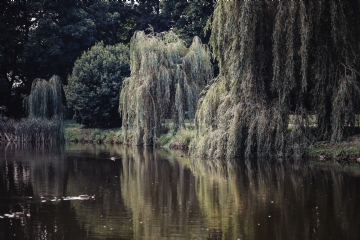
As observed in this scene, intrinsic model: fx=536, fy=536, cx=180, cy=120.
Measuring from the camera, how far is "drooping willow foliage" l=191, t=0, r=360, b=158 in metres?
18.6

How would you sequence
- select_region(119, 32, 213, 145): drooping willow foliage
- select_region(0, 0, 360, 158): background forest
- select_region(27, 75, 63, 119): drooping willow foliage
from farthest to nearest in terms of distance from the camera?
1. select_region(27, 75, 63, 119): drooping willow foliage
2. select_region(119, 32, 213, 145): drooping willow foliage
3. select_region(0, 0, 360, 158): background forest

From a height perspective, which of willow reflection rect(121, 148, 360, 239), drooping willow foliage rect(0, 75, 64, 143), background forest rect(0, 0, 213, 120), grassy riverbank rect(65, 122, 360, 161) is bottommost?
willow reflection rect(121, 148, 360, 239)

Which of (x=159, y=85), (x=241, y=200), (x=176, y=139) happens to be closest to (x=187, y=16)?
(x=159, y=85)

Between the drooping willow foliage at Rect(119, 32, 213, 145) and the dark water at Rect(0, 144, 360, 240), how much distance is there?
819 cm

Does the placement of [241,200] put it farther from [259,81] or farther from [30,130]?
[30,130]

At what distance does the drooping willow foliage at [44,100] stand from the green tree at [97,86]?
91 cm

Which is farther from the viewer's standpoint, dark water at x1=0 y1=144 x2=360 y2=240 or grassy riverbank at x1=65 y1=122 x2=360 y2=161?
grassy riverbank at x1=65 y1=122 x2=360 y2=161

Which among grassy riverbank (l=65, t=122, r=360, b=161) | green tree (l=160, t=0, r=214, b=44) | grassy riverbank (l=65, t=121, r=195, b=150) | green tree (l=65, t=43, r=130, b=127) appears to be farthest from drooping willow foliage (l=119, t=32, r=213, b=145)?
green tree (l=160, t=0, r=214, b=44)

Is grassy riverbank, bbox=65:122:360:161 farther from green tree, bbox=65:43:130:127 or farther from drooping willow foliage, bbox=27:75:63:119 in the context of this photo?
drooping willow foliage, bbox=27:75:63:119

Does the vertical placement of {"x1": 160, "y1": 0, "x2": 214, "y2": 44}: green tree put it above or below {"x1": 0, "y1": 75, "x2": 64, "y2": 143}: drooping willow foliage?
above

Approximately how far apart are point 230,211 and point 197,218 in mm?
910

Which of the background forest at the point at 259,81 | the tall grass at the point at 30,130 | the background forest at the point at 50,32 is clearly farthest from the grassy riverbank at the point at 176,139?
the background forest at the point at 50,32

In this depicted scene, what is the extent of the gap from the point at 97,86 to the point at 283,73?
19684 mm

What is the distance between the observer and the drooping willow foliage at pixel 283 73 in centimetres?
1856
